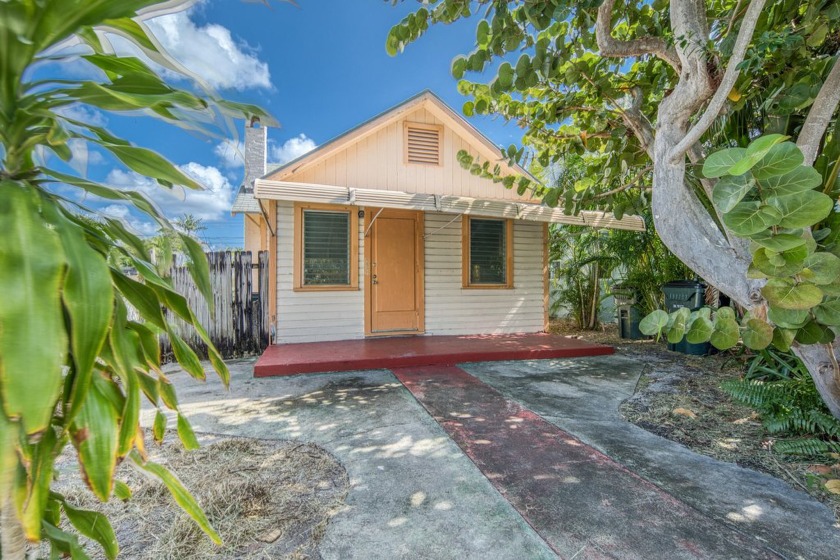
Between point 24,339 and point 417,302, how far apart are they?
6.83 meters

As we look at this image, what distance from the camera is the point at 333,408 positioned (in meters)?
3.81

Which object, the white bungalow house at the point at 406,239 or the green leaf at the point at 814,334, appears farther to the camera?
the white bungalow house at the point at 406,239

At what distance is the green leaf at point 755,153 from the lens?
110 centimetres

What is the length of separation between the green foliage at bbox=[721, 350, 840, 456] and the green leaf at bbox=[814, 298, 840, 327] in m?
Result: 1.85

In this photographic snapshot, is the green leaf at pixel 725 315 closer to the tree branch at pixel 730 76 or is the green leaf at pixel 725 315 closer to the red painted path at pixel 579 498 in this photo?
the tree branch at pixel 730 76

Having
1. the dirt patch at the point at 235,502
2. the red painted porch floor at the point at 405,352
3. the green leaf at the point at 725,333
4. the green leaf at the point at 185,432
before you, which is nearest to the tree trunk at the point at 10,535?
the green leaf at the point at 185,432

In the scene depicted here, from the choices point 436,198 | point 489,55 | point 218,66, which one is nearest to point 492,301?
point 436,198

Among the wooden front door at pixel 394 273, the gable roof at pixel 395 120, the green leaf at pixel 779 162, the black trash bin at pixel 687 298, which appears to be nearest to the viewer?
the green leaf at pixel 779 162

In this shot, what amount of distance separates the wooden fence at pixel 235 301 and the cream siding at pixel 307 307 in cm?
30

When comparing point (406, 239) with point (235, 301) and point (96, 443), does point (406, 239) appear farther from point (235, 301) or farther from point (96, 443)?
point (96, 443)

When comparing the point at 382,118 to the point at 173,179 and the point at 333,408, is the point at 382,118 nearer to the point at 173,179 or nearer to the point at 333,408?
the point at 333,408

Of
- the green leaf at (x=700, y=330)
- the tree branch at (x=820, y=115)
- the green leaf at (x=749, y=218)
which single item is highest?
the tree branch at (x=820, y=115)

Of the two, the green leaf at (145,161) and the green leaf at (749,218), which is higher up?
the green leaf at (145,161)

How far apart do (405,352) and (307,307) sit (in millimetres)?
2061
